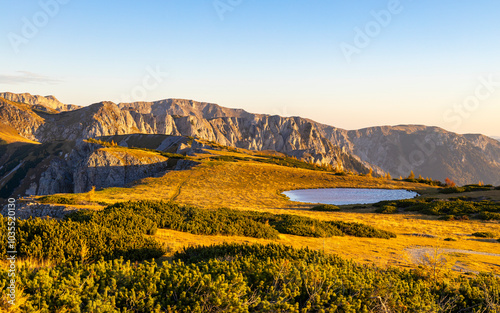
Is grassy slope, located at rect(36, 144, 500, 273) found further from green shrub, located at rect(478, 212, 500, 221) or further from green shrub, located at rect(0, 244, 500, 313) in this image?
green shrub, located at rect(0, 244, 500, 313)

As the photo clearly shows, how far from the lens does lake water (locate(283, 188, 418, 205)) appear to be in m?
40.5

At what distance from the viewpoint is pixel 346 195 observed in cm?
4581

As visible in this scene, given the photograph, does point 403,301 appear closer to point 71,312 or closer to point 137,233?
point 71,312

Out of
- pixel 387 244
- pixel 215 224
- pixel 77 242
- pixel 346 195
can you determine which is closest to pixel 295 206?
pixel 346 195

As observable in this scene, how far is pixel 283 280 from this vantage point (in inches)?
231

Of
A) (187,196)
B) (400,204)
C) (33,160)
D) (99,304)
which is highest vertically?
(99,304)

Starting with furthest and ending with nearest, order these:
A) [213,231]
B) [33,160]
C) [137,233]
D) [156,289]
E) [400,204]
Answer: [33,160], [400,204], [213,231], [137,233], [156,289]

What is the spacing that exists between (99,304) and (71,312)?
0.50 meters

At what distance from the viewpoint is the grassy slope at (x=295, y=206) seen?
12297 mm

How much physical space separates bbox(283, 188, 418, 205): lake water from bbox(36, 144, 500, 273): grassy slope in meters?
3.05

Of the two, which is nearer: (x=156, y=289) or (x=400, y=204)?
(x=156, y=289)

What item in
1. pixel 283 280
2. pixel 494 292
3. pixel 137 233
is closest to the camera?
pixel 283 280

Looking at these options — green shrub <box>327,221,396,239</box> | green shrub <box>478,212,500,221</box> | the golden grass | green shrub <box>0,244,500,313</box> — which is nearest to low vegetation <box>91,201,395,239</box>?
green shrub <box>327,221,396,239</box>

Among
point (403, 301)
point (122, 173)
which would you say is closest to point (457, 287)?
point (403, 301)
